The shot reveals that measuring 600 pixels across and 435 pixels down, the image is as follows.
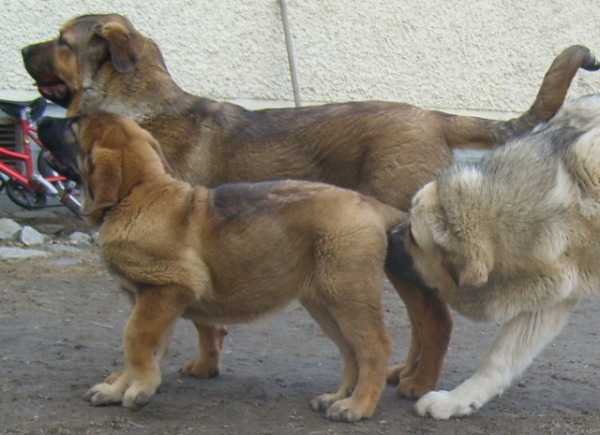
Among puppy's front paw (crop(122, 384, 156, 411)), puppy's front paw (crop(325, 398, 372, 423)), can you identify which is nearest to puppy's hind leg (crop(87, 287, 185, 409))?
Answer: puppy's front paw (crop(122, 384, 156, 411))

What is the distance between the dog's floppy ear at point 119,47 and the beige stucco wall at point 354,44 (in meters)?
3.43

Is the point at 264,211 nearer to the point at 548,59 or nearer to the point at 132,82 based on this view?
the point at 132,82

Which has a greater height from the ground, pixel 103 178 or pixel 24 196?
pixel 103 178

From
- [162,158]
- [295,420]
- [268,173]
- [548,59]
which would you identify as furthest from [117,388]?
[548,59]

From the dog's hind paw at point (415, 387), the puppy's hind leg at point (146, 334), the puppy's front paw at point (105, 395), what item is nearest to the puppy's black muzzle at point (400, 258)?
the dog's hind paw at point (415, 387)

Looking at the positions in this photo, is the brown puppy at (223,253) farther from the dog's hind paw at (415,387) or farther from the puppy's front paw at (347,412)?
the dog's hind paw at (415,387)

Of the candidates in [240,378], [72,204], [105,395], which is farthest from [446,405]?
[72,204]

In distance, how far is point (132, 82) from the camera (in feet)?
16.2

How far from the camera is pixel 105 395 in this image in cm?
384

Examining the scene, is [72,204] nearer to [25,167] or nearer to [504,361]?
[25,167]

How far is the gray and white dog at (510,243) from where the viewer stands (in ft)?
12.6

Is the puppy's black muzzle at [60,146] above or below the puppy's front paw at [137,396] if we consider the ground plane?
above

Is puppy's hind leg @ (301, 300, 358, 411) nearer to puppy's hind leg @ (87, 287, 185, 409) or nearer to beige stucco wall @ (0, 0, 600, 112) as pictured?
puppy's hind leg @ (87, 287, 185, 409)

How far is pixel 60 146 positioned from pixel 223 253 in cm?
94
